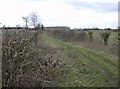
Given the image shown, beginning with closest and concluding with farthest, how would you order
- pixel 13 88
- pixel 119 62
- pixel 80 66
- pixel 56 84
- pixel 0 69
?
1. pixel 0 69
2. pixel 13 88
3. pixel 56 84
4. pixel 80 66
5. pixel 119 62

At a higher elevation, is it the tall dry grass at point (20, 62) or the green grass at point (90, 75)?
the tall dry grass at point (20, 62)

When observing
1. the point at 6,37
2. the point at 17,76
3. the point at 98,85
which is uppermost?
the point at 6,37

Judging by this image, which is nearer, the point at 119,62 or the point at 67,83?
the point at 67,83

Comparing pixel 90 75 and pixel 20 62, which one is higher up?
pixel 20 62

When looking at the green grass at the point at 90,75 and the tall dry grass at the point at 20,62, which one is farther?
the green grass at the point at 90,75

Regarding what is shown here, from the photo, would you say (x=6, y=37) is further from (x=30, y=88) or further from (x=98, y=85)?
(x=98, y=85)

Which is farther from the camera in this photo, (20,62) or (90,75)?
(90,75)

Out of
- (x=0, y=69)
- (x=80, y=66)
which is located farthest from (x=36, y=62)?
(x=80, y=66)

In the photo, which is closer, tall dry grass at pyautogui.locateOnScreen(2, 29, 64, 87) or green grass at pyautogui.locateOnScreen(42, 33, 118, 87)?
tall dry grass at pyautogui.locateOnScreen(2, 29, 64, 87)

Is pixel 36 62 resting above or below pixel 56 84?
above

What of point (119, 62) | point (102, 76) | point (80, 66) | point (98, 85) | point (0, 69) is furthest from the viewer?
point (119, 62)

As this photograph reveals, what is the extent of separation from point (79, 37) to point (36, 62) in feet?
127

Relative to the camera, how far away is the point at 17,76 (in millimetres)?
8250

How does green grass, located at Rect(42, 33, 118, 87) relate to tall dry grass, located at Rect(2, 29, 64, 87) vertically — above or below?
below
